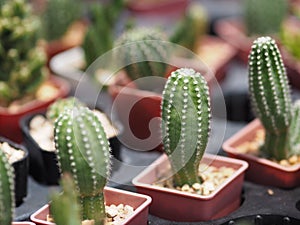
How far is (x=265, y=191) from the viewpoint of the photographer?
188cm

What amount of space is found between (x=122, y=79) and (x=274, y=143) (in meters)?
0.63

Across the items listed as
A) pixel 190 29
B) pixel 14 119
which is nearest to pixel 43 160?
pixel 14 119

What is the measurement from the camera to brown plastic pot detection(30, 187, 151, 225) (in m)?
1.60

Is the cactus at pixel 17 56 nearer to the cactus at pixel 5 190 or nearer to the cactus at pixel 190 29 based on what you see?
the cactus at pixel 190 29

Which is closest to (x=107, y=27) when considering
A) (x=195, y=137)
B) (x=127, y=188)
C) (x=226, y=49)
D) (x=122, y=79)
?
(x=122, y=79)

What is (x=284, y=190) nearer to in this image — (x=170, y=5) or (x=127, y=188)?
(x=127, y=188)

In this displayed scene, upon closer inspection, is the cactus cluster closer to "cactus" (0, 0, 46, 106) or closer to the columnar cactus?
the columnar cactus

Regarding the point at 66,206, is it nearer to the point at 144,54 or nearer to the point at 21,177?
the point at 21,177

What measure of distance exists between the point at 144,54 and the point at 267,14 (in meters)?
0.90

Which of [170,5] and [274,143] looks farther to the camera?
[170,5]

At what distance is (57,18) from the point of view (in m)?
2.88

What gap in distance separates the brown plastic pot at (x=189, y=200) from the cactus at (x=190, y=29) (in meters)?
0.74

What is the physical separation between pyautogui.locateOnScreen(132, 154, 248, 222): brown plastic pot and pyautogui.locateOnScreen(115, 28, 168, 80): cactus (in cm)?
45

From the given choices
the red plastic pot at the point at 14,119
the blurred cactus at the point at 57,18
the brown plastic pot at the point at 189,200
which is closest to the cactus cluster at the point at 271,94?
the brown plastic pot at the point at 189,200
